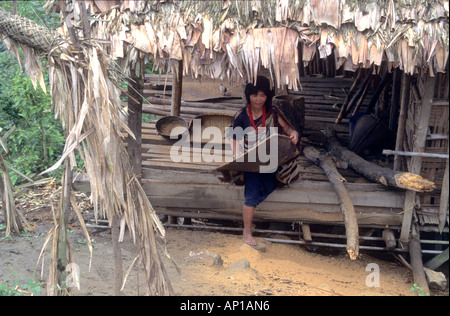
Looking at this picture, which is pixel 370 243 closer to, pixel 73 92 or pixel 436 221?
pixel 436 221

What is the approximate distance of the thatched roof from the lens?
161 inches

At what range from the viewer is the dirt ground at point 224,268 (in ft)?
13.5

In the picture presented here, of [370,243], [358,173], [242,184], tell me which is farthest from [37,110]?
[370,243]

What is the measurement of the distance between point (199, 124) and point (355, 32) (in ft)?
9.87

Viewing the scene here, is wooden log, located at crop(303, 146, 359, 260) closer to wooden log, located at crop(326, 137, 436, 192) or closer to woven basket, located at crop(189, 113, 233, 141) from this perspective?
wooden log, located at crop(326, 137, 436, 192)

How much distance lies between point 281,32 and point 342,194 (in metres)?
2.01

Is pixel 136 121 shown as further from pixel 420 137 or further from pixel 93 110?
pixel 420 137

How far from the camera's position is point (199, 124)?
6656 millimetres

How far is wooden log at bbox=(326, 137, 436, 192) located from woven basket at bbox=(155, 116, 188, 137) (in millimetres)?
2181

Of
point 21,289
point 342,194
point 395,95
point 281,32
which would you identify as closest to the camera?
point 21,289

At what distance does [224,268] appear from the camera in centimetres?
460

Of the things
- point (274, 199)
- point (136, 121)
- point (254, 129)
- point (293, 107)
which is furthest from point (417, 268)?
point (136, 121)

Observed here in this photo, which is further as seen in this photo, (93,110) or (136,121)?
(136,121)

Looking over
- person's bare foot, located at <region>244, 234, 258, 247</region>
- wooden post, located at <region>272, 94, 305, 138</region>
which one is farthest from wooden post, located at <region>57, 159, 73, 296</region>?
wooden post, located at <region>272, 94, 305, 138</region>
